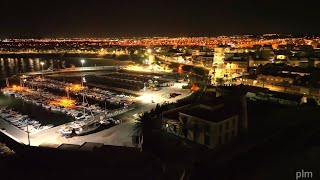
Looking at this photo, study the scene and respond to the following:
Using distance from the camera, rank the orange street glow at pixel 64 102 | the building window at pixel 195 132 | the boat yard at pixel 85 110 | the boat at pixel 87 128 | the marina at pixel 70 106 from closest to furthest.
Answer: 1. the building window at pixel 195 132
2. the boat yard at pixel 85 110
3. the boat at pixel 87 128
4. the marina at pixel 70 106
5. the orange street glow at pixel 64 102

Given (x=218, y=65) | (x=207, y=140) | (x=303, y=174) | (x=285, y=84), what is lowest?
(x=303, y=174)

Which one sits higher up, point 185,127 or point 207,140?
point 185,127

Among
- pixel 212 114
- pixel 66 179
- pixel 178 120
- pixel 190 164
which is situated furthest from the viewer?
pixel 178 120

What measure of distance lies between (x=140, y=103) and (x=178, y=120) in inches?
277

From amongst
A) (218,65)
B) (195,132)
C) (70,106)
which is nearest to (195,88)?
(218,65)

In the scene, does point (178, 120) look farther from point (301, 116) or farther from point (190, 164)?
point (301, 116)

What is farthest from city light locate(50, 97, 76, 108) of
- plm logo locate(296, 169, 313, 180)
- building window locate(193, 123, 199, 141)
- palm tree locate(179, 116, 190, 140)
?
plm logo locate(296, 169, 313, 180)


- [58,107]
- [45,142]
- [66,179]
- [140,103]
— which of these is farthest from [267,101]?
[58,107]

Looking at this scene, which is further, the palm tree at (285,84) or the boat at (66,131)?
the palm tree at (285,84)

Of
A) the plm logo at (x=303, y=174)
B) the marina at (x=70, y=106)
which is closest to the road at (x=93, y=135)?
the marina at (x=70, y=106)

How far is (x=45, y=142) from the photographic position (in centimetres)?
1053

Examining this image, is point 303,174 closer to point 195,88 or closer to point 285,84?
point 285,84

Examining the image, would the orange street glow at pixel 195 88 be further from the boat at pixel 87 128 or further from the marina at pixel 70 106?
the boat at pixel 87 128

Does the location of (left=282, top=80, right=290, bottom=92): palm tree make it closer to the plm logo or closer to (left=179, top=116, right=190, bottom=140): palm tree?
(left=179, top=116, right=190, bottom=140): palm tree
